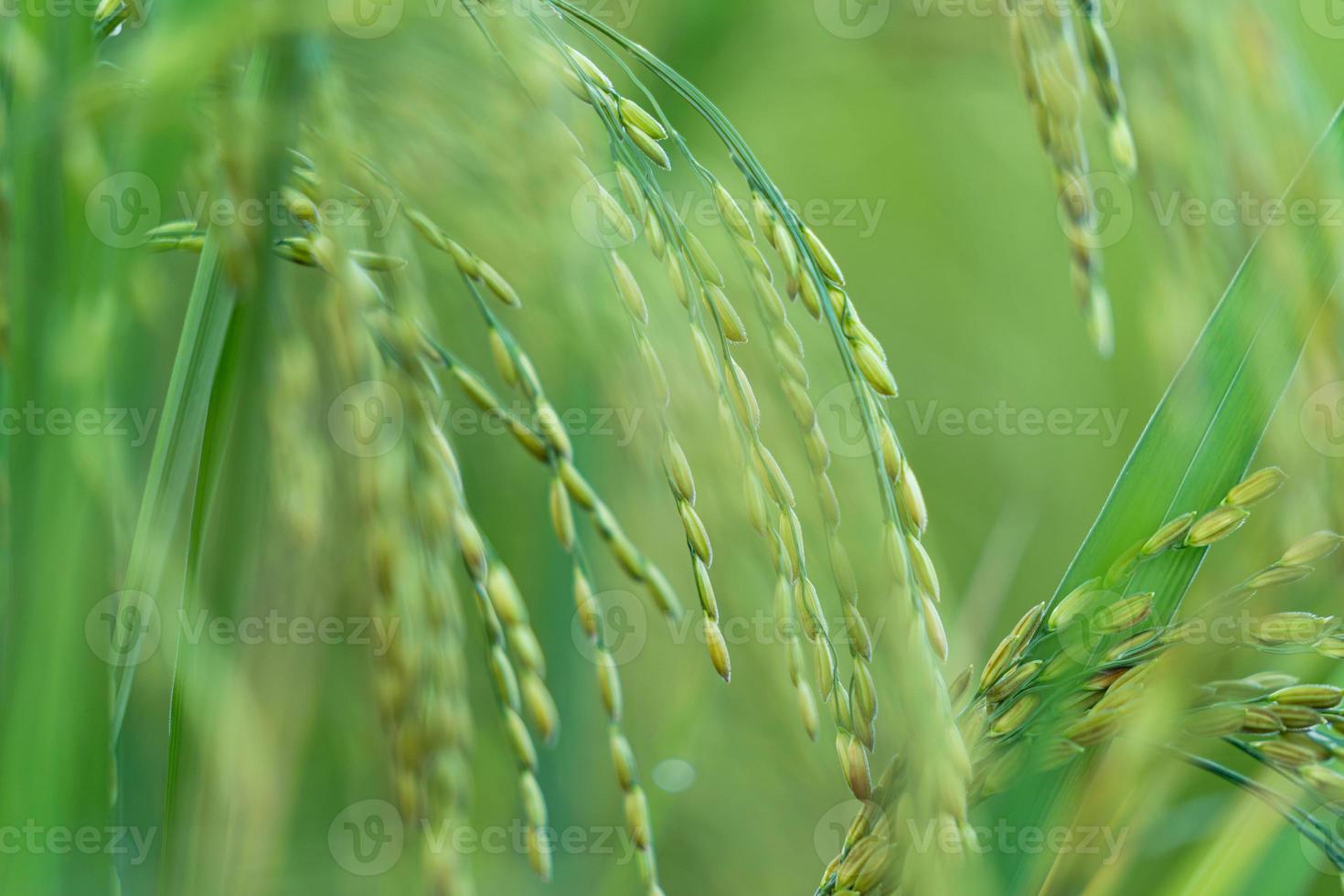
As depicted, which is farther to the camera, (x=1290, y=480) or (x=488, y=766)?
(x=488, y=766)

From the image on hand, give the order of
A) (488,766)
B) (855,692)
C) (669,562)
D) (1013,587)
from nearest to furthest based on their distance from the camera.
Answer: (855,692)
(669,562)
(488,766)
(1013,587)

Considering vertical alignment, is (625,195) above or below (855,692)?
above

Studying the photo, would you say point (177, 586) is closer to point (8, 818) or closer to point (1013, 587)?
point (8, 818)

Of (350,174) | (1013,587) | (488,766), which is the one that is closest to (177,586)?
(350,174)

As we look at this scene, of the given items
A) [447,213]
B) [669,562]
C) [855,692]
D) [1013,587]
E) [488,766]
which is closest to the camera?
[855,692]

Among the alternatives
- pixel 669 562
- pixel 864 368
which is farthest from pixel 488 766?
pixel 864 368

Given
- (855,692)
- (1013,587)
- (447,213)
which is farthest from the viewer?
(1013,587)

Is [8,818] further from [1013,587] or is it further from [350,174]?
[1013,587]

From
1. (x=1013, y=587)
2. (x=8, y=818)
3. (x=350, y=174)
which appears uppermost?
(x=350, y=174)

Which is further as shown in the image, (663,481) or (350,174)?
(663,481)
